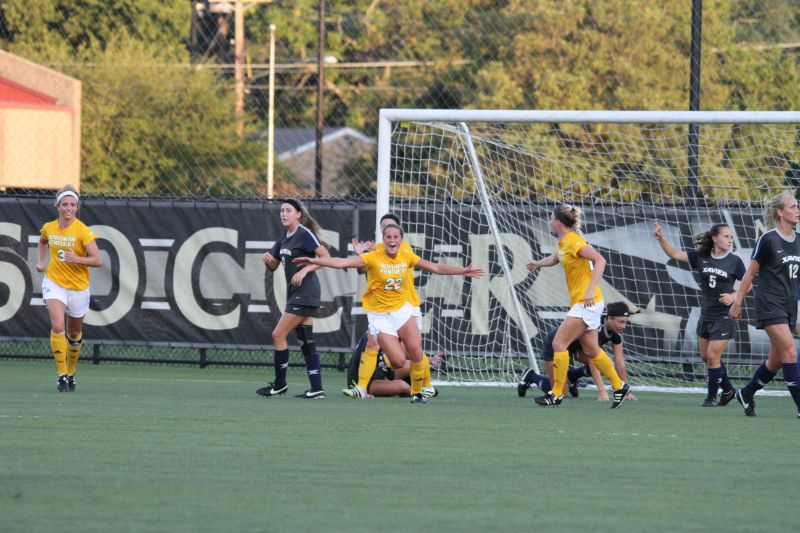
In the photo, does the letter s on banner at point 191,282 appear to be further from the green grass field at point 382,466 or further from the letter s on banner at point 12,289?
the green grass field at point 382,466

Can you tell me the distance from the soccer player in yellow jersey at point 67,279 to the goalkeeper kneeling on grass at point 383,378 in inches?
108

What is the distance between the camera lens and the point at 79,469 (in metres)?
7.28

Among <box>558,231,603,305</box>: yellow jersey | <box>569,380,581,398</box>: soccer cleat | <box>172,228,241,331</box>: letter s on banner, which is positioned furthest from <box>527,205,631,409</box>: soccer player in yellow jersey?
<box>172,228,241,331</box>: letter s on banner

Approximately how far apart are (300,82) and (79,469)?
38781 mm

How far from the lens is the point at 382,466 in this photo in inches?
302

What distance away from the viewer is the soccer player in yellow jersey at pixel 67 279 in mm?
13039

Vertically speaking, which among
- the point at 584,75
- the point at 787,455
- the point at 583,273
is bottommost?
the point at 787,455

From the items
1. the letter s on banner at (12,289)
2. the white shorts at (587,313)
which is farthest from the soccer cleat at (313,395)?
the letter s on banner at (12,289)

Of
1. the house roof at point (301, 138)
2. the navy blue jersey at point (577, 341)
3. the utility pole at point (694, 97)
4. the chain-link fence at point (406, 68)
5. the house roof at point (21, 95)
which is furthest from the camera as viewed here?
the house roof at point (301, 138)

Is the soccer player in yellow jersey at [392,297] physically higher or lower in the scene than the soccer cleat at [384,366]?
higher

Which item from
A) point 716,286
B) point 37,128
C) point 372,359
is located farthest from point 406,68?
point 372,359

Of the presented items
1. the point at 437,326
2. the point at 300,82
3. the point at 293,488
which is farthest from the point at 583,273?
the point at 300,82

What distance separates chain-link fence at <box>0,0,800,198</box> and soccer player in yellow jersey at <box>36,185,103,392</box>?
1700 cm

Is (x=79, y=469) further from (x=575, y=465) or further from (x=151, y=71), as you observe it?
(x=151, y=71)
